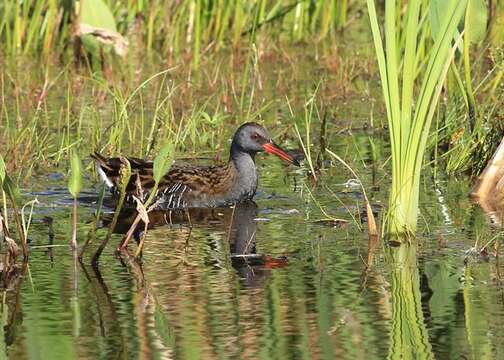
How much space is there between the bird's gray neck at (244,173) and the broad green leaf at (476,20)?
68.2 inches

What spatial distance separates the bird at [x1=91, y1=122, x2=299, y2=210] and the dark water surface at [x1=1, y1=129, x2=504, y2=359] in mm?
626

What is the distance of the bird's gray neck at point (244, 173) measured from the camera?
9880 mm

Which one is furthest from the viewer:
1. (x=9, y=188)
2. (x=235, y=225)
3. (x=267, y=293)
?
(x=235, y=225)

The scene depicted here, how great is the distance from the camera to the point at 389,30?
23.9 feet

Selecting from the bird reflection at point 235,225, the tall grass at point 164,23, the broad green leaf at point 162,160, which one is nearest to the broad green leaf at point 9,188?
the broad green leaf at point 162,160

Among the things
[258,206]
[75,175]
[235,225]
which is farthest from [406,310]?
[258,206]

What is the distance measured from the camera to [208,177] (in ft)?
33.0

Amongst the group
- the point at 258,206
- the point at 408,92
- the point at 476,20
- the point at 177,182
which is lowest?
the point at 258,206

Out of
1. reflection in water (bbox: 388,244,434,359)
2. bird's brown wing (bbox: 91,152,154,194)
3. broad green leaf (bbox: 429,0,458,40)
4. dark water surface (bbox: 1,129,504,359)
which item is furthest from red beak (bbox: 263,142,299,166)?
reflection in water (bbox: 388,244,434,359)

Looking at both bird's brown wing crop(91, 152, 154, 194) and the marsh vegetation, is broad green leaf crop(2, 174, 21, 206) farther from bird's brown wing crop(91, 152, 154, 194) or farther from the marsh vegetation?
bird's brown wing crop(91, 152, 154, 194)

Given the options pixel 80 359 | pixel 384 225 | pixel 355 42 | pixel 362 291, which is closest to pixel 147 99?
pixel 355 42

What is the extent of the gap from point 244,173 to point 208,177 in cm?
25

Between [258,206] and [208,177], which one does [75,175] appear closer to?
[258,206]

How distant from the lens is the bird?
977 centimetres
